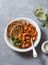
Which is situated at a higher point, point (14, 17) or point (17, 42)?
point (14, 17)

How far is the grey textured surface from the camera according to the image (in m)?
1.27

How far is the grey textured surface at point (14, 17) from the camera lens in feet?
4.15

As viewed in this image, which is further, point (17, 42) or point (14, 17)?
point (14, 17)

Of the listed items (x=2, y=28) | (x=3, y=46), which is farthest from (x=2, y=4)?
(x=3, y=46)

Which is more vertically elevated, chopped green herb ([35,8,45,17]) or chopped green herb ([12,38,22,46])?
chopped green herb ([35,8,45,17])

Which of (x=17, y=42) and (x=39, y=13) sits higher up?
(x=39, y=13)

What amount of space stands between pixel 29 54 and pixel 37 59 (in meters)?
0.06

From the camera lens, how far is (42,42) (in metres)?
1.31

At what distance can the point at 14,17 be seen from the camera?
143 cm

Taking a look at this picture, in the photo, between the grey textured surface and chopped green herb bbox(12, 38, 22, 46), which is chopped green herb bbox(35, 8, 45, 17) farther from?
chopped green herb bbox(12, 38, 22, 46)

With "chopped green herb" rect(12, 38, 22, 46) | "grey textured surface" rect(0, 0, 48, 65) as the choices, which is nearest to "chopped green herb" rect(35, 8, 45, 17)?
"grey textured surface" rect(0, 0, 48, 65)

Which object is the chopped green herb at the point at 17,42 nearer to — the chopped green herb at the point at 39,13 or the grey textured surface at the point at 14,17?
the grey textured surface at the point at 14,17

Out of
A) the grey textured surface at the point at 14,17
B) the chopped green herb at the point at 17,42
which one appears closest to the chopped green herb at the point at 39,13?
the grey textured surface at the point at 14,17

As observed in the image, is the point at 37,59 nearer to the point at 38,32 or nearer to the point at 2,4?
the point at 38,32
